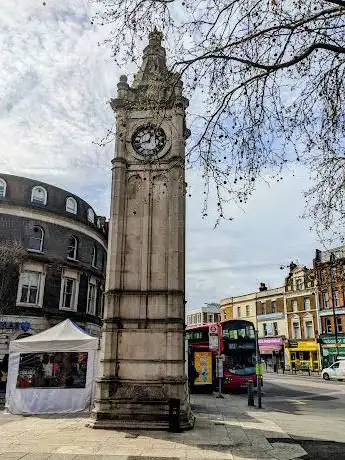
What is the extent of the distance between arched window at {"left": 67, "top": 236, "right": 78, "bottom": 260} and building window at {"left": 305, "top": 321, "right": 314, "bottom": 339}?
105 feet

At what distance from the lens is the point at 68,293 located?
31.5 meters

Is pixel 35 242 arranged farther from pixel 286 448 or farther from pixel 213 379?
pixel 286 448

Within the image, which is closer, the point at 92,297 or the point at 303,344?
the point at 92,297

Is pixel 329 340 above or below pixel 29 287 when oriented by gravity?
below

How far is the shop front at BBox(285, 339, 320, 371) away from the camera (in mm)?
50666

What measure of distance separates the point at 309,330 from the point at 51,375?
4205 cm

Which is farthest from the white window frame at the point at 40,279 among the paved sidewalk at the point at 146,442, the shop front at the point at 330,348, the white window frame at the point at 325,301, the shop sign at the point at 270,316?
the shop sign at the point at 270,316

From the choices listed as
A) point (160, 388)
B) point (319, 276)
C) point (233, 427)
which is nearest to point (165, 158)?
point (319, 276)

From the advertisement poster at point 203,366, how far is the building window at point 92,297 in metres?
10.7

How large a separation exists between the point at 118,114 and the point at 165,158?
7.50 ft

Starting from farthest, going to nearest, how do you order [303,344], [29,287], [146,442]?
1. [303,344]
2. [29,287]
3. [146,442]

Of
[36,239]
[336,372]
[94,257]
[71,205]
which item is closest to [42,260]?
[36,239]

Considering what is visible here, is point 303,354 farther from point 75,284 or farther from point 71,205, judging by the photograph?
point 71,205

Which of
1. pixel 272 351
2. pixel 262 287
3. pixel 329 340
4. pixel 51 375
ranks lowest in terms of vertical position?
pixel 51 375
